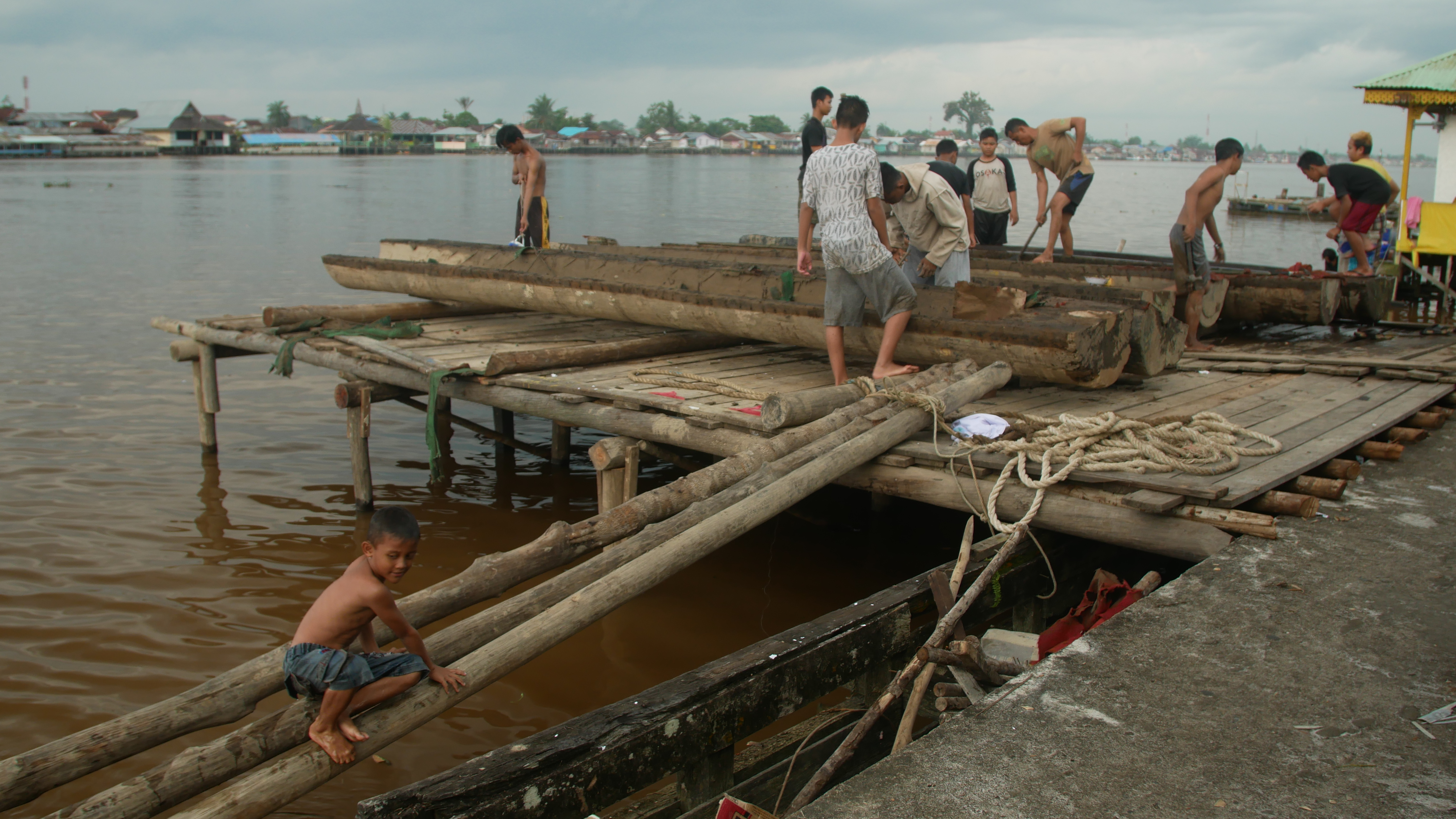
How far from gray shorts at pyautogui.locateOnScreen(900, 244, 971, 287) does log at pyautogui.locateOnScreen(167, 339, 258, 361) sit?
5.85m

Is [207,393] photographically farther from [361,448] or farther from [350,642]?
[350,642]

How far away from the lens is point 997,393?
6.04m

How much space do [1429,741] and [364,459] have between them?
691 centimetres

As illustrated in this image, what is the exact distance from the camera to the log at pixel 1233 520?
3996 mm

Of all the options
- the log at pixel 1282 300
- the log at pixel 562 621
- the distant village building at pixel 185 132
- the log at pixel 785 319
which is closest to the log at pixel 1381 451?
the log at pixel 785 319

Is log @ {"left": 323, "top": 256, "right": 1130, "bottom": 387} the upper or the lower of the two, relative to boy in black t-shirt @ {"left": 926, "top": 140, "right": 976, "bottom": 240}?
lower

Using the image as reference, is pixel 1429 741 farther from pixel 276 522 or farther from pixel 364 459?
pixel 276 522

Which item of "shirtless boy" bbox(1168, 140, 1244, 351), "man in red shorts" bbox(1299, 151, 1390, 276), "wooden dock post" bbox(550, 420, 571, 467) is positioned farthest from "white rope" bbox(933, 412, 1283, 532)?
"man in red shorts" bbox(1299, 151, 1390, 276)

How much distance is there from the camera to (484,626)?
11.0 ft

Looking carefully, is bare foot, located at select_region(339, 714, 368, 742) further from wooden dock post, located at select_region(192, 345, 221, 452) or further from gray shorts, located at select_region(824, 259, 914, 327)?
wooden dock post, located at select_region(192, 345, 221, 452)

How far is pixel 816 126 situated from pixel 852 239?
3.92 meters

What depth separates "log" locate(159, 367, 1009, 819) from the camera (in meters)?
2.70

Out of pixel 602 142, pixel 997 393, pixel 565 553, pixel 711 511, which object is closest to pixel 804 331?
pixel 997 393

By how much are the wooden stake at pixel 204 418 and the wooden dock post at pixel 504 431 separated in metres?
2.58
